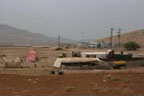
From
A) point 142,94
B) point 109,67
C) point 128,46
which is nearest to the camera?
point 142,94

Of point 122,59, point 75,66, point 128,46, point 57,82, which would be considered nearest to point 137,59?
point 122,59

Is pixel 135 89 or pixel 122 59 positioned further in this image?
pixel 122 59

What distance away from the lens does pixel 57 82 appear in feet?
44.0

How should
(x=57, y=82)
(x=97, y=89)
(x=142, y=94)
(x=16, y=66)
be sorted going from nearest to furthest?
(x=142, y=94) → (x=97, y=89) → (x=57, y=82) → (x=16, y=66)

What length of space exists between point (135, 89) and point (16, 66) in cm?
1840

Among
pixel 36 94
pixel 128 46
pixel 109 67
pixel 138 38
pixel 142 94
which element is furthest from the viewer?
pixel 138 38

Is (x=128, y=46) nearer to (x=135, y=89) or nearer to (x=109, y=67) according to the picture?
(x=109, y=67)

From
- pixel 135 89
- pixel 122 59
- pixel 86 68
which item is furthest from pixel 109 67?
pixel 135 89

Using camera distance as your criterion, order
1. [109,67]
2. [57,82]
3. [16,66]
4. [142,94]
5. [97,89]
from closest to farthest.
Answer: [142,94] < [97,89] < [57,82] < [109,67] < [16,66]

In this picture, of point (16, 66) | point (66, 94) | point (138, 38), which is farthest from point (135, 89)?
point (138, 38)

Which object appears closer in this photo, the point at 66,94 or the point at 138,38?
the point at 66,94

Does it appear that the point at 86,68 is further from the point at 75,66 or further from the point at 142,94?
the point at 142,94

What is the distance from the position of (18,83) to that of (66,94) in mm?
4284

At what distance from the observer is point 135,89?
10.6 m
